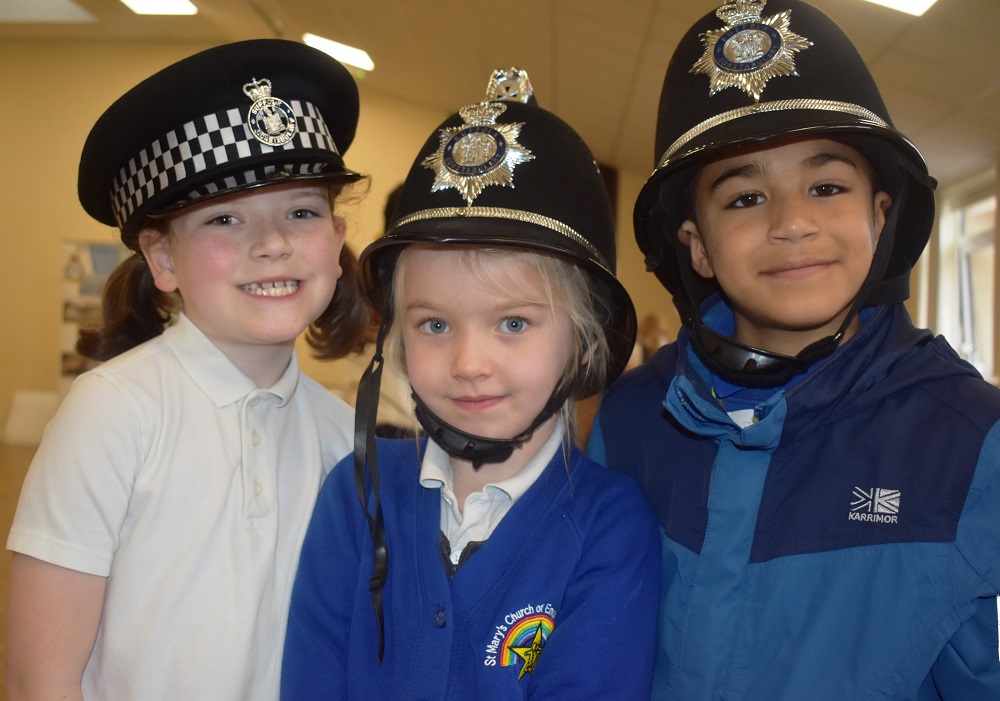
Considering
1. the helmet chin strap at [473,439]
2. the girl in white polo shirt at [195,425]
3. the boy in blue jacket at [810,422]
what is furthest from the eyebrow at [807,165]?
the girl in white polo shirt at [195,425]

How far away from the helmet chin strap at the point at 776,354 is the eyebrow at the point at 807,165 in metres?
0.15

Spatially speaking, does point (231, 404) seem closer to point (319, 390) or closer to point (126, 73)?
point (319, 390)

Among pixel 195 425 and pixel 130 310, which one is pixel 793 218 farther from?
pixel 130 310

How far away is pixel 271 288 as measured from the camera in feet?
5.38

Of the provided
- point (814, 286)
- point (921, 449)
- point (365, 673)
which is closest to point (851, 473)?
point (921, 449)

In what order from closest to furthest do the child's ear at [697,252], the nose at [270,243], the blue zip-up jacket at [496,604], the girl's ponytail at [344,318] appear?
the blue zip-up jacket at [496,604]
the nose at [270,243]
the child's ear at [697,252]
the girl's ponytail at [344,318]

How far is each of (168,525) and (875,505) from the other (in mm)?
1255

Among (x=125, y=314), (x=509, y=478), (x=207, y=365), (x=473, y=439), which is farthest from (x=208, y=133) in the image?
(x=509, y=478)

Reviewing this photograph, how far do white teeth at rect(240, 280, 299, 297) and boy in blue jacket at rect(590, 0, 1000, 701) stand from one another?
77 cm

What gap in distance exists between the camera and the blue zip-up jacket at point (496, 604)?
1375 millimetres

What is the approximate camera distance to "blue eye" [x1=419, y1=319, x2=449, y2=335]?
5.16 ft

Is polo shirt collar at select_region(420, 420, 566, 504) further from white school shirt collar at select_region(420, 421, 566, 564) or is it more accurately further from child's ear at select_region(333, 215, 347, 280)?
child's ear at select_region(333, 215, 347, 280)

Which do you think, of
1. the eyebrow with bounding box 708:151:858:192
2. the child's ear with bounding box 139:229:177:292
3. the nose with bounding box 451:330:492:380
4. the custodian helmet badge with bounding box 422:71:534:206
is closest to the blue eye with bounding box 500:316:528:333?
the nose with bounding box 451:330:492:380

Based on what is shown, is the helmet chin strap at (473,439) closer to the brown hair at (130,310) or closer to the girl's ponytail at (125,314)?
the brown hair at (130,310)
